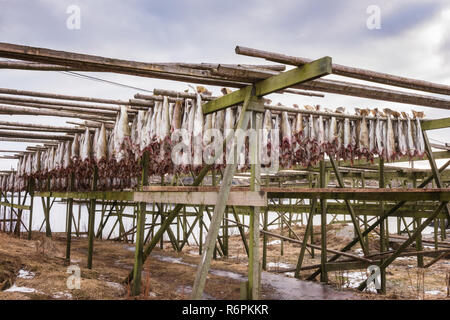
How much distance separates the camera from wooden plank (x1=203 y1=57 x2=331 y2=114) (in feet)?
12.3

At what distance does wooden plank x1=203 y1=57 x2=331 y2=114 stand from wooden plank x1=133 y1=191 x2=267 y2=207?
128 cm

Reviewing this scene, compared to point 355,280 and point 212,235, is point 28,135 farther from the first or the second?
point 355,280

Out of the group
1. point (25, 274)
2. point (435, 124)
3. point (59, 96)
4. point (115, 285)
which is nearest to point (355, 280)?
point (435, 124)

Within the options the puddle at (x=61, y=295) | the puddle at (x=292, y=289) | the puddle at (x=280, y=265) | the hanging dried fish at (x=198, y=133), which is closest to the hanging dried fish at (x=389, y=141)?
the puddle at (x=292, y=289)

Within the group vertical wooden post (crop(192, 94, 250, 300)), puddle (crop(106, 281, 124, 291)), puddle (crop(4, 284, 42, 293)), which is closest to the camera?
vertical wooden post (crop(192, 94, 250, 300))

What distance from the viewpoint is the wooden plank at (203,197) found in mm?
4156

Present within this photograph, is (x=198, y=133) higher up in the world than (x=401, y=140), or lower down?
lower down

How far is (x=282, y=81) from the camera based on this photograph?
13.9ft

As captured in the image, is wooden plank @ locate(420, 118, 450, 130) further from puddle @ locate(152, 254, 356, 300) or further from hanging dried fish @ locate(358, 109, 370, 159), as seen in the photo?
puddle @ locate(152, 254, 356, 300)

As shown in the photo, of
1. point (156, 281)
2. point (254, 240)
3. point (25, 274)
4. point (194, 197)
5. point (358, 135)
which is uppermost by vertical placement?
point (358, 135)

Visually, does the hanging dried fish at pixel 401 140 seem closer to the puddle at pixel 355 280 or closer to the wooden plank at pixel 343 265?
the wooden plank at pixel 343 265

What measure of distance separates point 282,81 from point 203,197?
173 cm

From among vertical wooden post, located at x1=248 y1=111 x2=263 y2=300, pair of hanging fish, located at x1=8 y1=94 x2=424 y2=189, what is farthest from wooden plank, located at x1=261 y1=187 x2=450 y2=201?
pair of hanging fish, located at x1=8 y1=94 x2=424 y2=189
